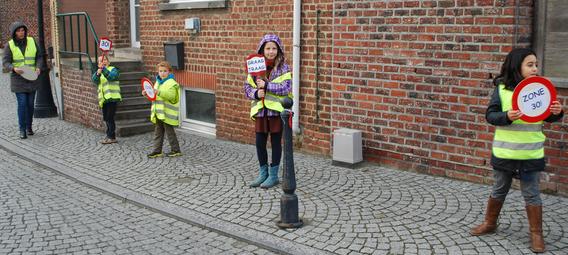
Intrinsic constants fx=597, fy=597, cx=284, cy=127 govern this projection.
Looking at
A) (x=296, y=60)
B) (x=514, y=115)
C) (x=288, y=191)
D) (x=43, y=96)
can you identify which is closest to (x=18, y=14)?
(x=43, y=96)

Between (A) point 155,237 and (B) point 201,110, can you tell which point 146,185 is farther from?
(B) point 201,110

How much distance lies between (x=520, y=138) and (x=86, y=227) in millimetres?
3933

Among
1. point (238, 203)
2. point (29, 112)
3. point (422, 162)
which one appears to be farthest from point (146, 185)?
point (29, 112)

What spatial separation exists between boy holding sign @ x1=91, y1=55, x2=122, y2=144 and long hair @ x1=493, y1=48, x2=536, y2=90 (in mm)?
6497

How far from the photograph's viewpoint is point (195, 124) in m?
10.5

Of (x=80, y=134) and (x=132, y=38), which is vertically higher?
(x=132, y=38)

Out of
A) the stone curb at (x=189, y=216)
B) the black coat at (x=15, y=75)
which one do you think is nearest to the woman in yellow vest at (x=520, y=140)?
the stone curb at (x=189, y=216)

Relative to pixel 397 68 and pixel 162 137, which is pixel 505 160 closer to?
pixel 397 68

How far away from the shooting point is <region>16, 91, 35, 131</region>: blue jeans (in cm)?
1014

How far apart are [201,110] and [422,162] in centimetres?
456

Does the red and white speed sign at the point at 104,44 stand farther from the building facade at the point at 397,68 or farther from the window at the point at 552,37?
the window at the point at 552,37

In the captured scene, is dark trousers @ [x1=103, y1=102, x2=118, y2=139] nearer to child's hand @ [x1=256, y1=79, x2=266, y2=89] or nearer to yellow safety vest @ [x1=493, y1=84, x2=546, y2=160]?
child's hand @ [x1=256, y1=79, x2=266, y2=89]

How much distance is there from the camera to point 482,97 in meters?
6.44

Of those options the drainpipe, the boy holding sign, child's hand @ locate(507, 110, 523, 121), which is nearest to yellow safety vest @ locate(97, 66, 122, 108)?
the boy holding sign
